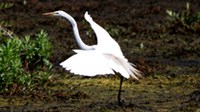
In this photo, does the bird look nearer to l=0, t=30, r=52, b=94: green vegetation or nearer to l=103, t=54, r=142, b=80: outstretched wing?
l=103, t=54, r=142, b=80: outstretched wing

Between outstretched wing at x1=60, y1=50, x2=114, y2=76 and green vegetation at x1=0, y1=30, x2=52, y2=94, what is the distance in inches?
84.9

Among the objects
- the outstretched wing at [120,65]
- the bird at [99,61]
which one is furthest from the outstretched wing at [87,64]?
the outstretched wing at [120,65]

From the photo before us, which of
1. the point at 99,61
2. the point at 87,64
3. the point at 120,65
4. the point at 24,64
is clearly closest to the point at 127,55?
the point at 24,64

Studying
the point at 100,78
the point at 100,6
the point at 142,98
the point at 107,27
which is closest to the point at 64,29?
the point at 107,27

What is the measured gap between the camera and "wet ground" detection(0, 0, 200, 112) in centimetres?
1035

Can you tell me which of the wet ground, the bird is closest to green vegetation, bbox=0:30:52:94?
the wet ground

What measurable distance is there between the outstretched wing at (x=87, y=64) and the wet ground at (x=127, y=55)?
1038mm

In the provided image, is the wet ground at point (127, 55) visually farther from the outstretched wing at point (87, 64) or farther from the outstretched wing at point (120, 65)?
the outstretched wing at point (87, 64)

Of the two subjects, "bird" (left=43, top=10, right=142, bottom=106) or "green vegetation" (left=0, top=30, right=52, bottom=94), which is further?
"green vegetation" (left=0, top=30, right=52, bottom=94)

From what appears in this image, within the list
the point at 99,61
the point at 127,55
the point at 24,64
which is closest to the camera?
the point at 99,61

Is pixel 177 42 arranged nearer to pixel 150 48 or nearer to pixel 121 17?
pixel 150 48

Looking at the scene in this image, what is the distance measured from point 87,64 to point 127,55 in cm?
735

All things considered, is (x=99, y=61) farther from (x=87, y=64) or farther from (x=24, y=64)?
(x=24, y=64)

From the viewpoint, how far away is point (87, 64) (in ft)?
27.5
